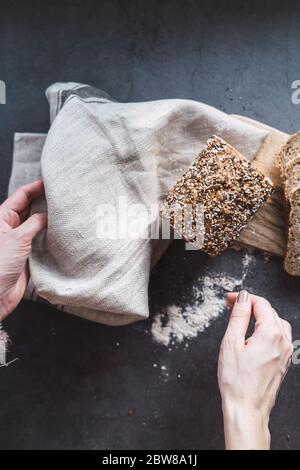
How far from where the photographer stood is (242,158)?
240cm

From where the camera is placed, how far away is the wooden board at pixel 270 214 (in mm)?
2623

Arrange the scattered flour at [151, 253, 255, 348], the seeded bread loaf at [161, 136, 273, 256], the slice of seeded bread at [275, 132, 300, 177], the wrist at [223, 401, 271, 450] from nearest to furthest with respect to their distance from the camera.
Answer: the wrist at [223, 401, 271, 450]
the seeded bread loaf at [161, 136, 273, 256]
the slice of seeded bread at [275, 132, 300, 177]
the scattered flour at [151, 253, 255, 348]

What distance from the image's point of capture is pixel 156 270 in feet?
9.15

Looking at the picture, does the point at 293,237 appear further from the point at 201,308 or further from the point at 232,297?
the point at 201,308

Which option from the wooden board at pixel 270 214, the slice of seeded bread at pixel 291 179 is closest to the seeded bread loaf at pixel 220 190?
the slice of seeded bread at pixel 291 179

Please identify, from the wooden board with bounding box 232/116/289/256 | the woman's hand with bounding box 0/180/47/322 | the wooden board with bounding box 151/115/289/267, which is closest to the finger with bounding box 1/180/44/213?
the woman's hand with bounding box 0/180/47/322

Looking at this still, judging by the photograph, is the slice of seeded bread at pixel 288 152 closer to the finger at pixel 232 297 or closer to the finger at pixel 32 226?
the finger at pixel 232 297

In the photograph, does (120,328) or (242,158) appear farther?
(120,328)

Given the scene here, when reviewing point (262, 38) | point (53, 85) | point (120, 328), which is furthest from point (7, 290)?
point (262, 38)

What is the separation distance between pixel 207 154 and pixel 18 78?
1.29m

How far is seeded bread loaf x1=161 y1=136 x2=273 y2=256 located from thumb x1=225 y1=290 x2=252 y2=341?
0.35m

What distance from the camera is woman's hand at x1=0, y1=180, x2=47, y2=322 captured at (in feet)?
7.84

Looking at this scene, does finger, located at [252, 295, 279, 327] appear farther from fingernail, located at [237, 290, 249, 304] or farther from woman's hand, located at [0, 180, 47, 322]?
woman's hand, located at [0, 180, 47, 322]
